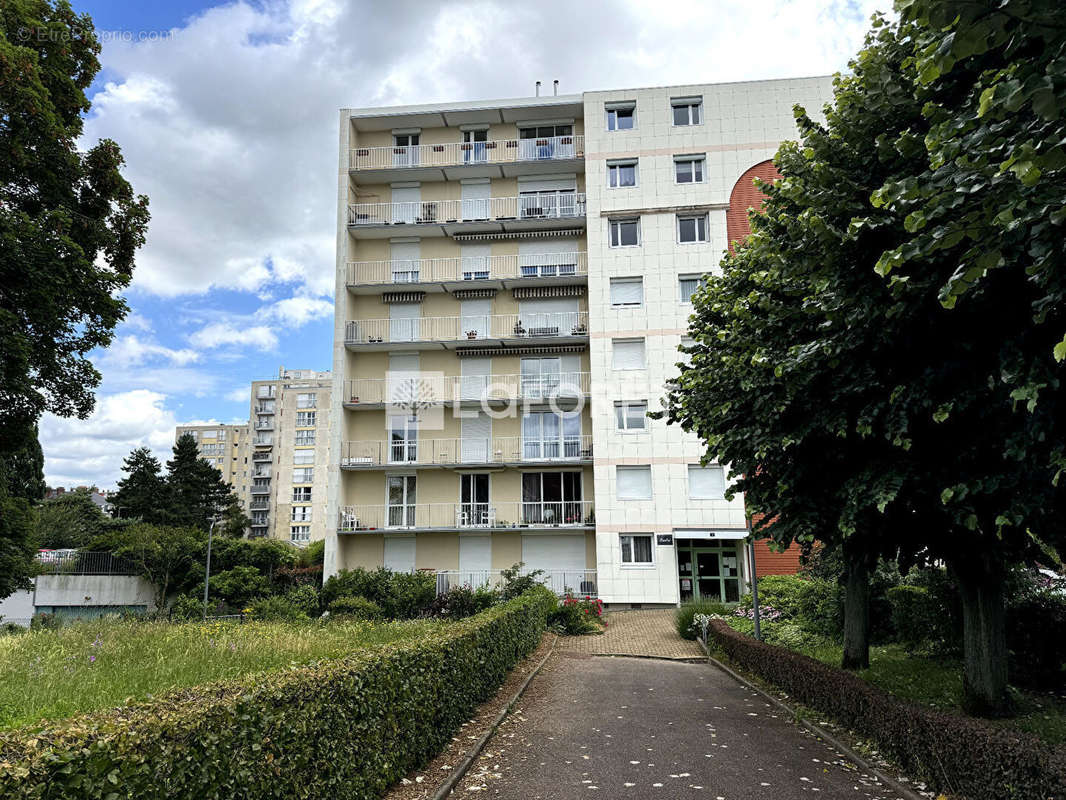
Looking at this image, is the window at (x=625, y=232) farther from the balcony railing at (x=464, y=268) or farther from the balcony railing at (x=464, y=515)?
the balcony railing at (x=464, y=515)

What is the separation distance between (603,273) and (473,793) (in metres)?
24.1

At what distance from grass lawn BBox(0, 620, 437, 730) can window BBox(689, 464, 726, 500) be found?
56.2 feet

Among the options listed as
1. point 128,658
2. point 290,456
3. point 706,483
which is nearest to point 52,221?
point 128,658

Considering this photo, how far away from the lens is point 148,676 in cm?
706

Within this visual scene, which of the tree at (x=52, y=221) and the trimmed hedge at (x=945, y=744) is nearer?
the trimmed hedge at (x=945, y=744)

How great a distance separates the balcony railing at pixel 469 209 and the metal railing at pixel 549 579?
14.6m

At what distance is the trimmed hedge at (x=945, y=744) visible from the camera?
214 inches

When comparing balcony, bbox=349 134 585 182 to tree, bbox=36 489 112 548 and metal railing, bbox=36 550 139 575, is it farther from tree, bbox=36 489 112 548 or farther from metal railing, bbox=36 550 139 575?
tree, bbox=36 489 112 548

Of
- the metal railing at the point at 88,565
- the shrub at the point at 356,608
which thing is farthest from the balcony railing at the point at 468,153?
the metal railing at the point at 88,565

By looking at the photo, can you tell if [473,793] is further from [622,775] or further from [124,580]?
[124,580]

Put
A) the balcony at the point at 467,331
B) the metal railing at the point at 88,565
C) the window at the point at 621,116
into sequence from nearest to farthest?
the balcony at the point at 467,331 < the window at the point at 621,116 < the metal railing at the point at 88,565

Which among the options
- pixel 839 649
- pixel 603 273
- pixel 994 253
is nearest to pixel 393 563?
pixel 603 273

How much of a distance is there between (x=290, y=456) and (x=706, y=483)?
69.1 m

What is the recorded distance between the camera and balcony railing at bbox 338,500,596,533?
92.2ft
